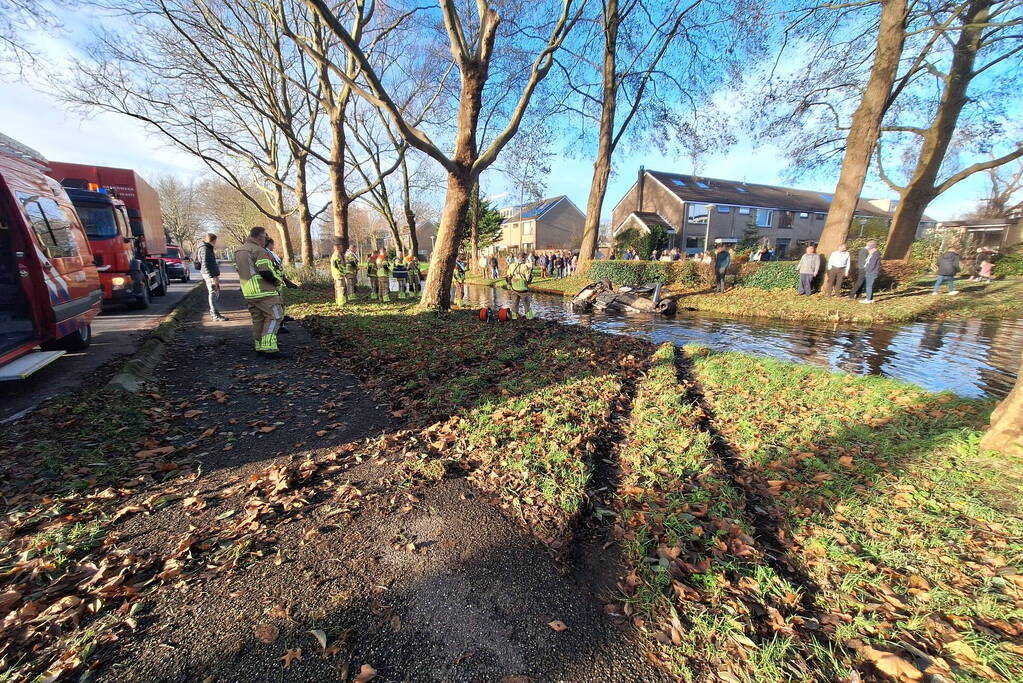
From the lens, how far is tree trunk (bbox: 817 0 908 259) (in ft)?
40.7

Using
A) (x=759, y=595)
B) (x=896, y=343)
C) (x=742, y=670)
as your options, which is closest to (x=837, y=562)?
(x=759, y=595)

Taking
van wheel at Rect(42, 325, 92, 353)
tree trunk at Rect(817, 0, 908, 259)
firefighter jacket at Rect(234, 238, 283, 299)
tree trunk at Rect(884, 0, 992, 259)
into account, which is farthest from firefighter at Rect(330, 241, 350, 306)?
tree trunk at Rect(884, 0, 992, 259)

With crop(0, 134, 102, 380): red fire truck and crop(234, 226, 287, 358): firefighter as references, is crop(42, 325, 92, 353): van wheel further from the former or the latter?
crop(234, 226, 287, 358): firefighter

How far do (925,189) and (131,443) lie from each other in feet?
78.9

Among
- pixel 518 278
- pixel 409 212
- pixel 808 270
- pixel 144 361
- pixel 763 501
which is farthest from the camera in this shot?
pixel 409 212

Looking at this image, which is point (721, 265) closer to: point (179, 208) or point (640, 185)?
point (640, 185)

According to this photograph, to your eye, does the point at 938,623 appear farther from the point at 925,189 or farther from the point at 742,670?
the point at 925,189

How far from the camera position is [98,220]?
10.6 meters

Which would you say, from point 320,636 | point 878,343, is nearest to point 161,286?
point 320,636

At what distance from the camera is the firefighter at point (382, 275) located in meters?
13.1

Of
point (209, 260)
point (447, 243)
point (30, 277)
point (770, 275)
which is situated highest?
point (447, 243)

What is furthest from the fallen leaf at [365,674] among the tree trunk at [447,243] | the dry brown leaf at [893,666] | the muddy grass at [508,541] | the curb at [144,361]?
the tree trunk at [447,243]

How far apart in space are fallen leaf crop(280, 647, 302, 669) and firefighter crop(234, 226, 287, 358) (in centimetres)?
554

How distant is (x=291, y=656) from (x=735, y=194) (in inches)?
1980
